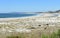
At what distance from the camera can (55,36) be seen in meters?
9.08

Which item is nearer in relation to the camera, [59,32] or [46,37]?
[46,37]

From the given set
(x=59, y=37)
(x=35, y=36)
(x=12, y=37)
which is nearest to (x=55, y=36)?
(x=59, y=37)

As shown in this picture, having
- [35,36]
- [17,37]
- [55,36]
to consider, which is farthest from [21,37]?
[55,36]

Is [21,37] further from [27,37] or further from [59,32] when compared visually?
[59,32]

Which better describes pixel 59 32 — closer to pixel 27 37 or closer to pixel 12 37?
pixel 27 37

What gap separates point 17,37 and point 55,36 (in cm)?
173

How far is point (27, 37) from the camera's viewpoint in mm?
9562

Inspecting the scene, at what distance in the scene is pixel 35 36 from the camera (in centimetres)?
992

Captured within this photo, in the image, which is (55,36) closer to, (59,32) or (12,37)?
(59,32)

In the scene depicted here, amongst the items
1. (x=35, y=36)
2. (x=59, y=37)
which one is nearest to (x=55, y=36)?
(x=59, y=37)

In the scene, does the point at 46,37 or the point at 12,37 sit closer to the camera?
the point at 46,37

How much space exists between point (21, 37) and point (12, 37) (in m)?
0.41

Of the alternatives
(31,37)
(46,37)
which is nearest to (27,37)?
(31,37)

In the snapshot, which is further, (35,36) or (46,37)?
(35,36)
